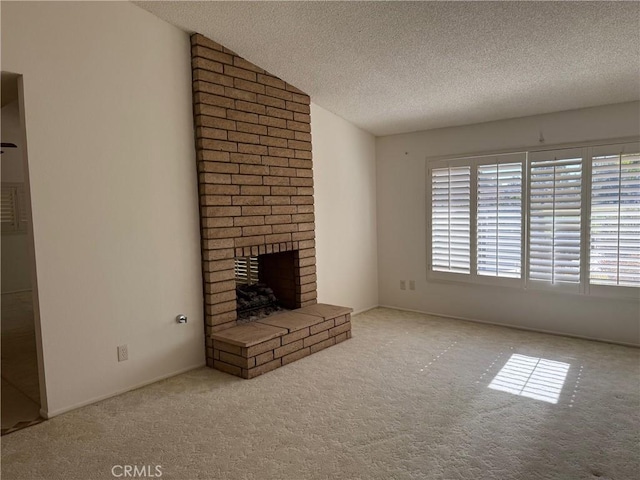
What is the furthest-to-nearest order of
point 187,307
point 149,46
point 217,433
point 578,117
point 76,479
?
point 578,117 < point 187,307 < point 149,46 < point 217,433 < point 76,479

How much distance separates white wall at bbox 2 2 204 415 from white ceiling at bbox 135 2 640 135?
1.58ft

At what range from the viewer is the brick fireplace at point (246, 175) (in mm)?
3492

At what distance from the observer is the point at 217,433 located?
8.29 ft

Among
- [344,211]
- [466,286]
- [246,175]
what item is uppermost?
[246,175]

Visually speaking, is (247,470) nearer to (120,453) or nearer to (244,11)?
(120,453)

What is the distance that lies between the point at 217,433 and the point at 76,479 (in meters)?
0.70

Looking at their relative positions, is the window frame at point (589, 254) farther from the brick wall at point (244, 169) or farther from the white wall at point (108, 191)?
the white wall at point (108, 191)

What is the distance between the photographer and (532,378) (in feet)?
10.4

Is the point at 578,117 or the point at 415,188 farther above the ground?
the point at 578,117

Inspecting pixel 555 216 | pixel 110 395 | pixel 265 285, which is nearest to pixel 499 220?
pixel 555 216

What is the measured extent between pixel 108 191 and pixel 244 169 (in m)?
1.10

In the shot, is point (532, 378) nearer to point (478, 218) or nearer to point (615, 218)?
point (615, 218)

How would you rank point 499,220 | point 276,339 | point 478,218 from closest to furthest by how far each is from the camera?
point 276,339, point 499,220, point 478,218

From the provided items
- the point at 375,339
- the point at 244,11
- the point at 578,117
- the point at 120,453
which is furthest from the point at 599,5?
the point at 120,453
